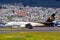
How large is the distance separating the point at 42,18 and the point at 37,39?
36.4 metres

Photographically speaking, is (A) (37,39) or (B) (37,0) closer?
(A) (37,39)

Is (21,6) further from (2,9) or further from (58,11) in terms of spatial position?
(58,11)

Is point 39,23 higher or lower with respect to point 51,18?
lower

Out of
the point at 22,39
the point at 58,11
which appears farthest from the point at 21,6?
the point at 22,39

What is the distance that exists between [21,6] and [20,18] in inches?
202

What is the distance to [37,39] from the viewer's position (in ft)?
102

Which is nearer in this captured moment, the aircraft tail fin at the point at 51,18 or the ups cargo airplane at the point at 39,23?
the ups cargo airplane at the point at 39,23

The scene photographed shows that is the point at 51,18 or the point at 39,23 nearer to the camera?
the point at 39,23

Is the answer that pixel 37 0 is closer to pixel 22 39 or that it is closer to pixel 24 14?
pixel 24 14

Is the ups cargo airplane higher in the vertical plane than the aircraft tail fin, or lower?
lower

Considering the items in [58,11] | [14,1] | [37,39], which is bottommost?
[37,39]

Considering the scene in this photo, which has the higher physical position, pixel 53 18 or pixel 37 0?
pixel 37 0

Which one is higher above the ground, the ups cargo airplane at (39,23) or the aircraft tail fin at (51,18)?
Answer: the aircraft tail fin at (51,18)

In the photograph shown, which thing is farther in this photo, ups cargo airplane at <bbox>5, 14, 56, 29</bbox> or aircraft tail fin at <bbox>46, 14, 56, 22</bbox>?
aircraft tail fin at <bbox>46, 14, 56, 22</bbox>
